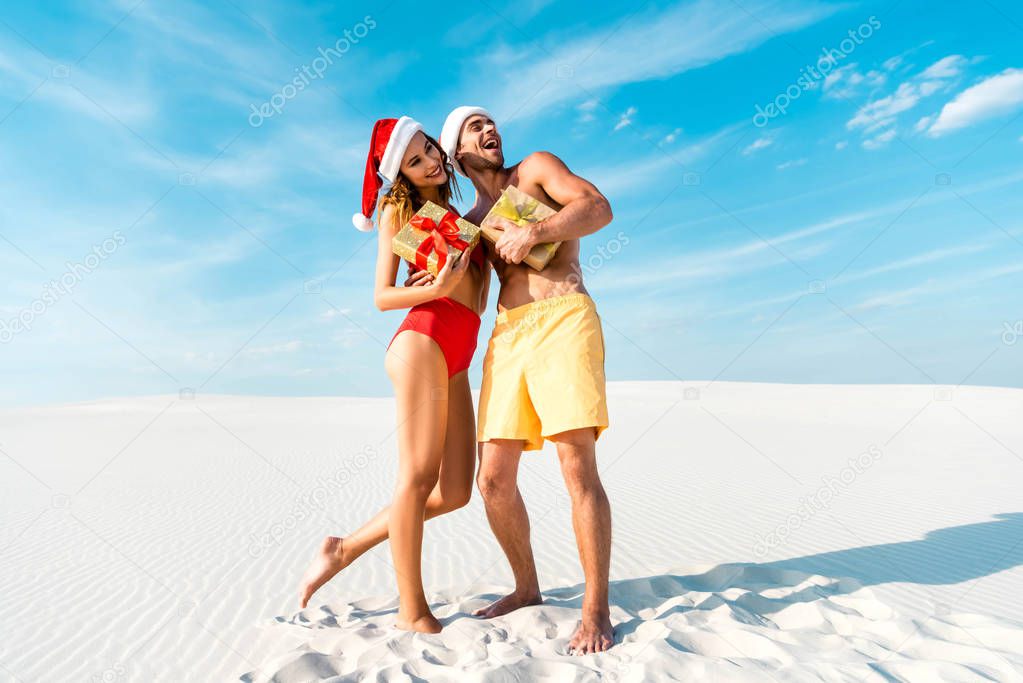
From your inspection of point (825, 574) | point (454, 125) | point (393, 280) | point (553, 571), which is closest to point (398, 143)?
point (454, 125)

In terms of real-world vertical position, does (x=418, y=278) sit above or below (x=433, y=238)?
below

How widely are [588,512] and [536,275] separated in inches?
44.6

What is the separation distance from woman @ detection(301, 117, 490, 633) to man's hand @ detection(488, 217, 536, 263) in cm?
18

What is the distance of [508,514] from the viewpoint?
3.49m

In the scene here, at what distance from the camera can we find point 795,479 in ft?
28.1

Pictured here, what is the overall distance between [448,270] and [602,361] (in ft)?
2.72

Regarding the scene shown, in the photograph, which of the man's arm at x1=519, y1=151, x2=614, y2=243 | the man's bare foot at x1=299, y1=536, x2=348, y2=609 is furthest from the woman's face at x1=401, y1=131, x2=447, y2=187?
the man's bare foot at x1=299, y1=536, x2=348, y2=609

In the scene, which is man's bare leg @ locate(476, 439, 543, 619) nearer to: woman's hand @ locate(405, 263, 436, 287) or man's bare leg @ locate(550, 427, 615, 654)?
man's bare leg @ locate(550, 427, 615, 654)

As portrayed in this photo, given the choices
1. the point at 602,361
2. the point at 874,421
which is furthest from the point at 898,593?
the point at 874,421

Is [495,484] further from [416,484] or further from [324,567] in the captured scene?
[324,567]

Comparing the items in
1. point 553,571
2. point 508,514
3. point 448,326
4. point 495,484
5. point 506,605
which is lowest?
point 506,605

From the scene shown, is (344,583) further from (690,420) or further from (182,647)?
(690,420)

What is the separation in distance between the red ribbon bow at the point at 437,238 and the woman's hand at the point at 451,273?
0.04 meters

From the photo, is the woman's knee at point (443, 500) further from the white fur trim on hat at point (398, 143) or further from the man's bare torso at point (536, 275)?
the white fur trim on hat at point (398, 143)
